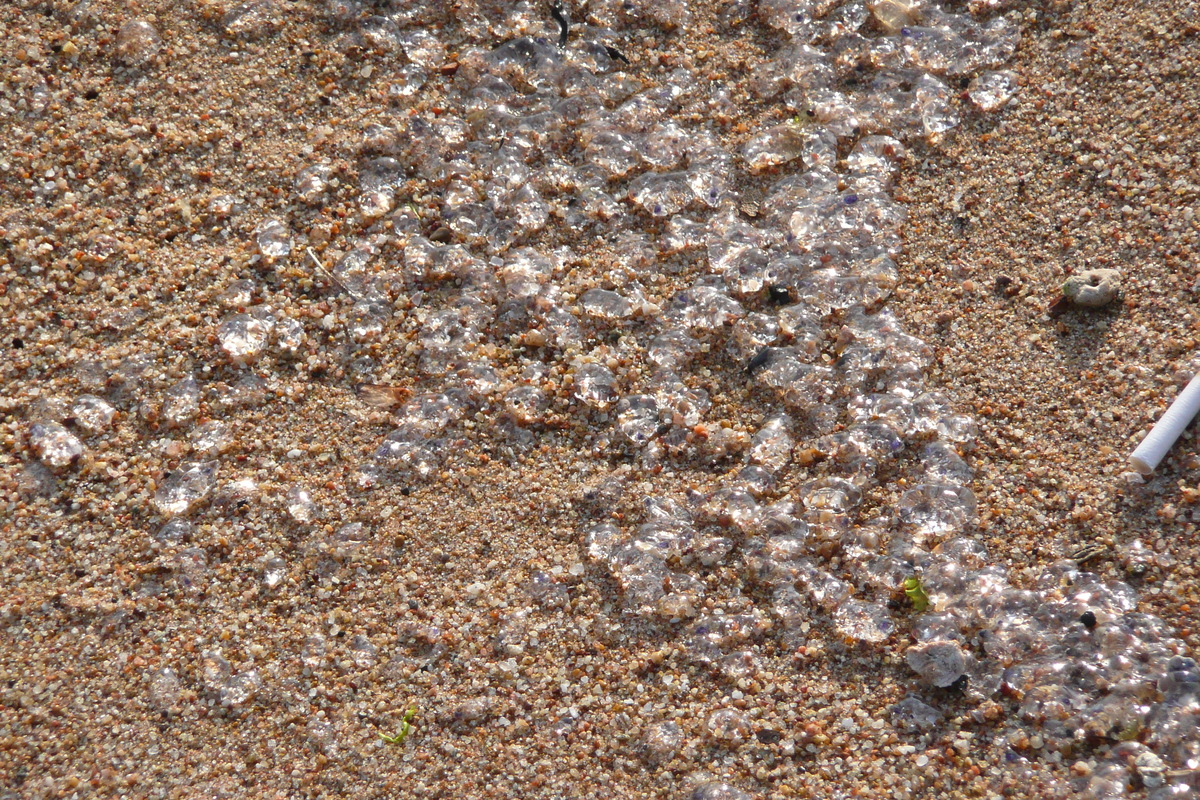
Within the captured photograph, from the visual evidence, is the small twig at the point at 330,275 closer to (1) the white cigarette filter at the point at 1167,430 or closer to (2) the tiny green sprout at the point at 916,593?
(2) the tiny green sprout at the point at 916,593

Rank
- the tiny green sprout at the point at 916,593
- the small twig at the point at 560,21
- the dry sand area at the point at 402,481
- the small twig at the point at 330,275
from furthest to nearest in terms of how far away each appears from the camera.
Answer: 1. the small twig at the point at 560,21
2. the small twig at the point at 330,275
3. the tiny green sprout at the point at 916,593
4. the dry sand area at the point at 402,481

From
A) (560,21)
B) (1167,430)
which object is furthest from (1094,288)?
(560,21)

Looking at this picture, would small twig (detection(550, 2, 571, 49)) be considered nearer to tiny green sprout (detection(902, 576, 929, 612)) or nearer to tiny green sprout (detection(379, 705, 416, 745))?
tiny green sprout (detection(902, 576, 929, 612))

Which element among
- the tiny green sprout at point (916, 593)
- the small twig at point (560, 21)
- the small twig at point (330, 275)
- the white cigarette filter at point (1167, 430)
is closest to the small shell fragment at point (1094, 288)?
the white cigarette filter at point (1167, 430)

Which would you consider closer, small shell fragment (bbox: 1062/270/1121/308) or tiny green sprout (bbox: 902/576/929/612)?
tiny green sprout (bbox: 902/576/929/612)

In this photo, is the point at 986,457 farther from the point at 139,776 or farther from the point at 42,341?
the point at 42,341

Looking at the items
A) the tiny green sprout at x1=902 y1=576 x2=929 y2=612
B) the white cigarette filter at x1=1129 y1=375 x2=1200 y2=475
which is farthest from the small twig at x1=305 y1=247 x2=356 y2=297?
the white cigarette filter at x1=1129 y1=375 x2=1200 y2=475
